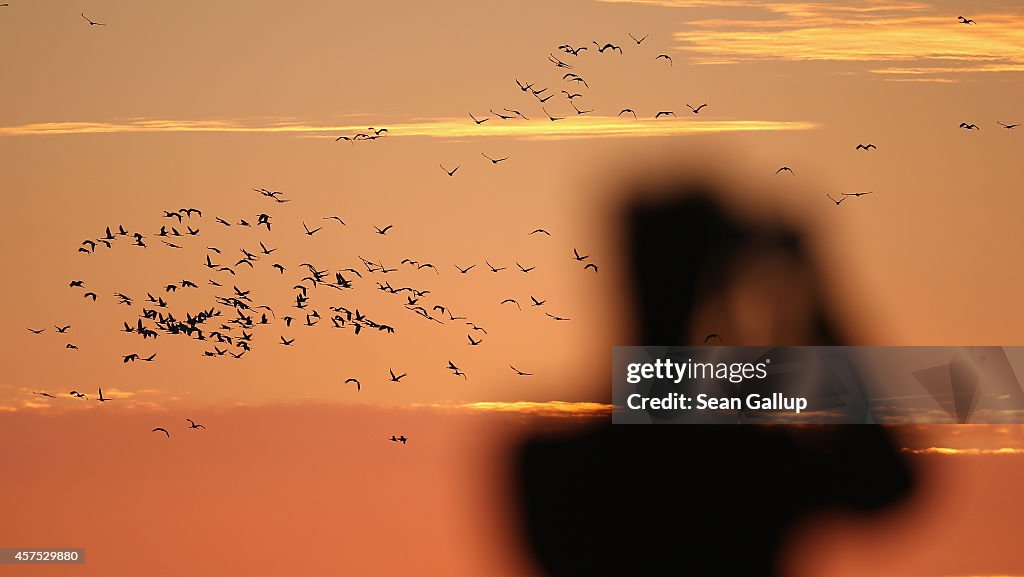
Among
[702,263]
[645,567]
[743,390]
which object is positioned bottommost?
[645,567]

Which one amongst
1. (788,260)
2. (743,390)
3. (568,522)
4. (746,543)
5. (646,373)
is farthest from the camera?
(746,543)

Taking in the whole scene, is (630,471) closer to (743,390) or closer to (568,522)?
(568,522)

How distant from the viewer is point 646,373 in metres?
42.0

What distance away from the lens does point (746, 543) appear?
59750 millimetres

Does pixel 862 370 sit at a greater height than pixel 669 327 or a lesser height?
lesser

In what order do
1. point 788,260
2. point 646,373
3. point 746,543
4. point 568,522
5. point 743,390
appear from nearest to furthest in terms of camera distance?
point 646,373
point 743,390
point 788,260
point 568,522
point 746,543

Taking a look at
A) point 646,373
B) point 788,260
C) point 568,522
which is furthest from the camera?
point 568,522

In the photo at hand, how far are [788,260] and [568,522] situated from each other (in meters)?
14.6

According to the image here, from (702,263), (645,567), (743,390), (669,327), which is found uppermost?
(702,263)

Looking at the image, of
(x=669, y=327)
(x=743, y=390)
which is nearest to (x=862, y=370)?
(x=743, y=390)

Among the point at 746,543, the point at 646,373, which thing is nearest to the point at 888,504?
the point at 746,543

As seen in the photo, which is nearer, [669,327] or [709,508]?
[669,327]

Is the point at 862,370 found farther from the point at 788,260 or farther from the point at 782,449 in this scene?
the point at 782,449

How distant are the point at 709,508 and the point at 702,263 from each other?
1214 cm
